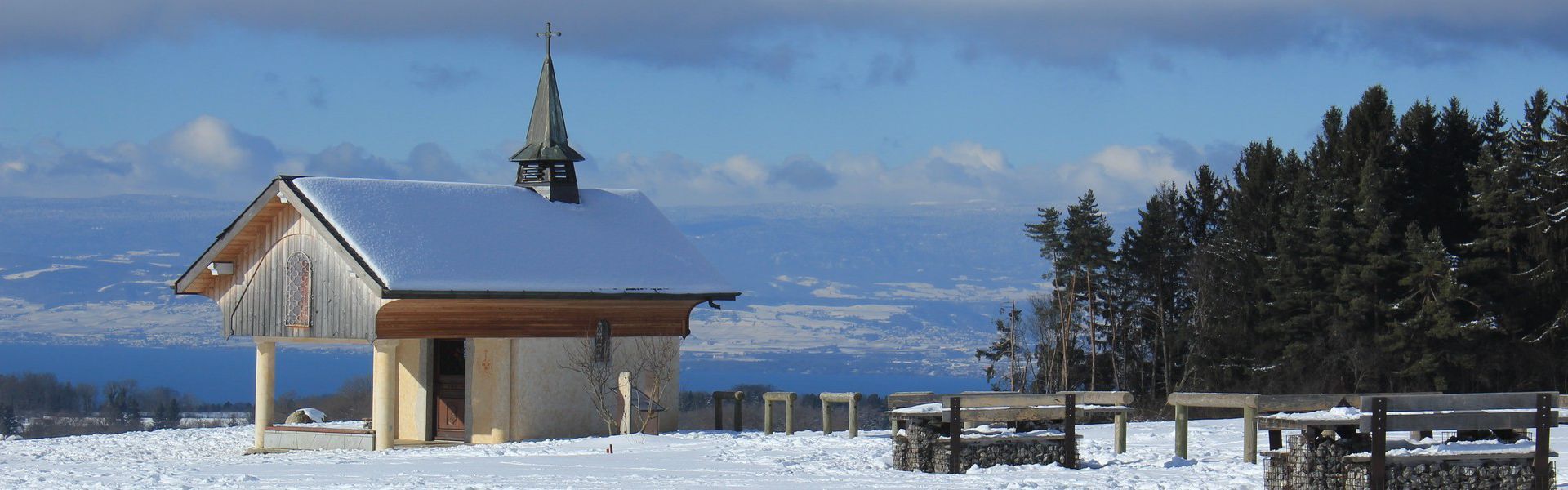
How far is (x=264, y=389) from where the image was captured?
30.7m

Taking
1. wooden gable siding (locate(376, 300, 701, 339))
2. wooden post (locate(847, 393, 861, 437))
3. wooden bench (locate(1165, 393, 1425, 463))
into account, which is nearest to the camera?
wooden bench (locate(1165, 393, 1425, 463))

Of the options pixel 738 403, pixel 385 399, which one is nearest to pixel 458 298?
pixel 385 399

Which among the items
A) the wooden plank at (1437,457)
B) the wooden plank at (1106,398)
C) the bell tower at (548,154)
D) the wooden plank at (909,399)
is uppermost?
the bell tower at (548,154)

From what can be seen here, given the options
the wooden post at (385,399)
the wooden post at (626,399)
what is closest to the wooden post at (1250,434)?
the wooden post at (626,399)

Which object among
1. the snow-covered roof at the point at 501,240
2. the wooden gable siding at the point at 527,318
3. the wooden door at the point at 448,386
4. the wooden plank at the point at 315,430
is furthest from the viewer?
the wooden door at the point at 448,386

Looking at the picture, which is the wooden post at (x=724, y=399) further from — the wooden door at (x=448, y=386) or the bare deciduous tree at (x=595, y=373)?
the wooden door at (x=448, y=386)

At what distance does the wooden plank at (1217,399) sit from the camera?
1884 centimetres

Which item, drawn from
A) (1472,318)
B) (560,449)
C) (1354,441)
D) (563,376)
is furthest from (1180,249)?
(1354,441)

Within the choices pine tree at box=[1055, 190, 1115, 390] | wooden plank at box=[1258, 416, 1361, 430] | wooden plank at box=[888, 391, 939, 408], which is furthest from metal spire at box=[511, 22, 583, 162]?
pine tree at box=[1055, 190, 1115, 390]

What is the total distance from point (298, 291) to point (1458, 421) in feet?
62.9

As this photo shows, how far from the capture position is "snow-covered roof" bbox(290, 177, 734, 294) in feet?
91.3

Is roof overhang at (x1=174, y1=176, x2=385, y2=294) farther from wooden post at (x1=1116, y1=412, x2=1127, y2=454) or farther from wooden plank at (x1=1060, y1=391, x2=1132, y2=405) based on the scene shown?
wooden post at (x1=1116, y1=412, x2=1127, y2=454)

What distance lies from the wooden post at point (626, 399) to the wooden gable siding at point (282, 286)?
4045 millimetres

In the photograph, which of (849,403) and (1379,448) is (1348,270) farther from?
(1379,448)
